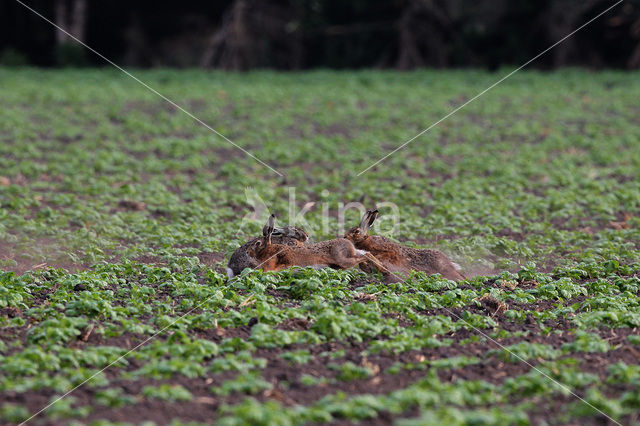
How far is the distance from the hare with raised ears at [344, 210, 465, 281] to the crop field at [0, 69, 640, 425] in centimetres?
25

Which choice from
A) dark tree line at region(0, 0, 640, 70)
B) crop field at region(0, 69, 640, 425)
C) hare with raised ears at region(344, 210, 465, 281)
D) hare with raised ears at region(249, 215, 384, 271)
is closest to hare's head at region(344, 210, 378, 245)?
hare with raised ears at region(344, 210, 465, 281)

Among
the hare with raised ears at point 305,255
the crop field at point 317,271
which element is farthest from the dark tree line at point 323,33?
the hare with raised ears at point 305,255

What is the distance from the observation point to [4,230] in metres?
8.54

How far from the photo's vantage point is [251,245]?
717 centimetres

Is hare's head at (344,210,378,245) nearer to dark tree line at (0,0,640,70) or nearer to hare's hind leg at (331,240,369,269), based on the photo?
hare's hind leg at (331,240,369,269)

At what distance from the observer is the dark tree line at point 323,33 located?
22938mm

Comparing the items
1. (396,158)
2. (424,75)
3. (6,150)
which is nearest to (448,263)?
(396,158)

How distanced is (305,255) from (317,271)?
42cm

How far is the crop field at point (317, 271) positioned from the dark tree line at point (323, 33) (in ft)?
21.0

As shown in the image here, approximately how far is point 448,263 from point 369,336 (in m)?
1.80

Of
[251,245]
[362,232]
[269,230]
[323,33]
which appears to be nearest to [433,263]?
[362,232]

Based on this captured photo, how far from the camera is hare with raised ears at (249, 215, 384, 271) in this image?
23.4ft

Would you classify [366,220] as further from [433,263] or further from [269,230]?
[269,230]

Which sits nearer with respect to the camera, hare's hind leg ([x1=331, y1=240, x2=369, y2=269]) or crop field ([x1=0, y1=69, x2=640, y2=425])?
crop field ([x1=0, y1=69, x2=640, y2=425])
